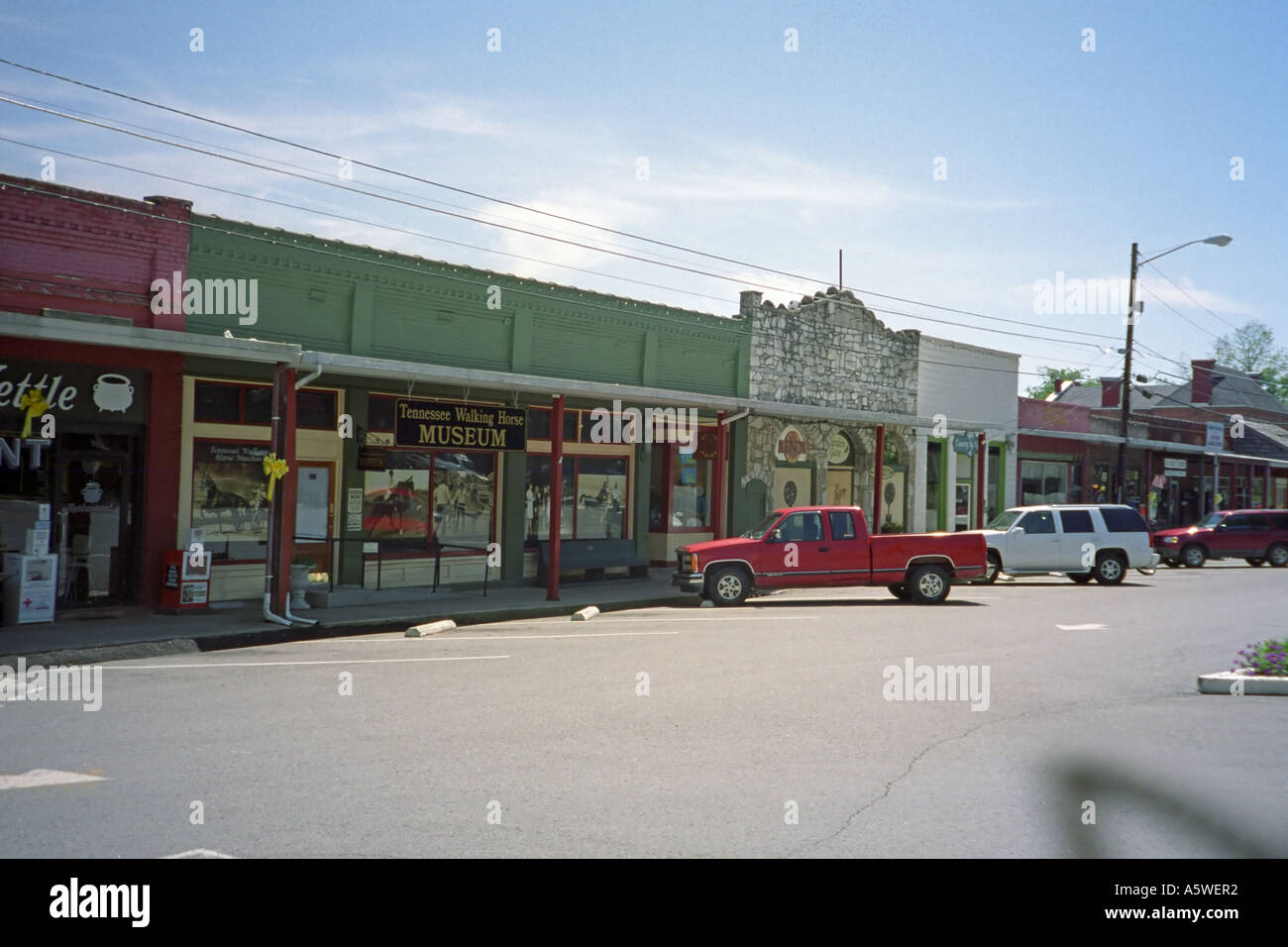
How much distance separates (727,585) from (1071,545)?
970cm

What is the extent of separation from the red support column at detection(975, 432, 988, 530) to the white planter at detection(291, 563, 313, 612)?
68.8 feet

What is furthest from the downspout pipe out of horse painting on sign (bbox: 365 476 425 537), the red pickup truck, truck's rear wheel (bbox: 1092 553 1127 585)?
truck's rear wheel (bbox: 1092 553 1127 585)

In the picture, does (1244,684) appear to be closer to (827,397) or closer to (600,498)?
(600,498)

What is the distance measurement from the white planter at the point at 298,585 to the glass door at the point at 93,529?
2.30 m

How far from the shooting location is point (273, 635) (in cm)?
1438

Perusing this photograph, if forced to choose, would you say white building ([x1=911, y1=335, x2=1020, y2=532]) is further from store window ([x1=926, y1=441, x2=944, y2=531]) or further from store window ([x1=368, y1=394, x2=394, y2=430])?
store window ([x1=368, y1=394, x2=394, y2=430])

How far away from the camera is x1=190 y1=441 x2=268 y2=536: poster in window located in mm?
16438

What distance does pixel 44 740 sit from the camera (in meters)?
8.09

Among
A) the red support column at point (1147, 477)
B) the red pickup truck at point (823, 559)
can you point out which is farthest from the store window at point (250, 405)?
the red support column at point (1147, 477)

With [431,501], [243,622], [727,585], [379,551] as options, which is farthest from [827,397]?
[243,622]

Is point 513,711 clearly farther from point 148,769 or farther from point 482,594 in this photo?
point 482,594

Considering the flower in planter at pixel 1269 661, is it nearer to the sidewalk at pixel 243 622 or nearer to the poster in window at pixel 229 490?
the sidewalk at pixel 243 622
